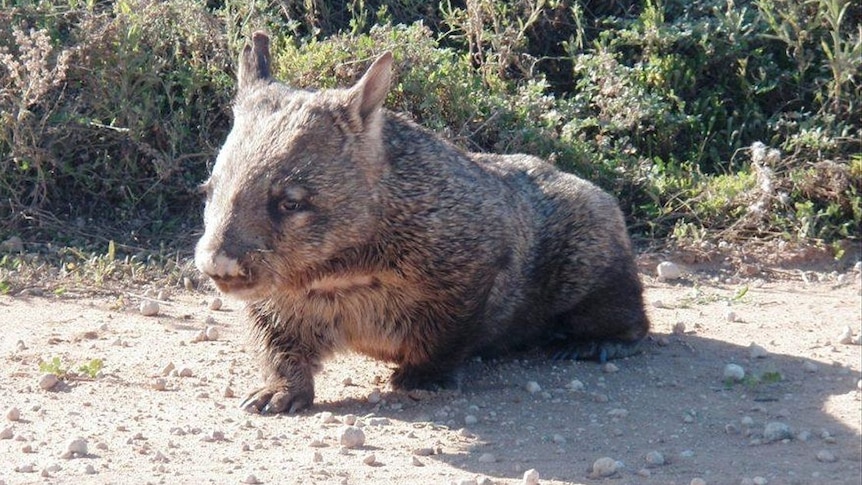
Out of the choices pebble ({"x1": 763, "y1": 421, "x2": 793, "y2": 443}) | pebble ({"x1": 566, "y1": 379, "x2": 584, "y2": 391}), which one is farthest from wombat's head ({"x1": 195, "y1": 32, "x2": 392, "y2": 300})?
pebble ({"x1": 763, "y1": 421, "x2": 793, "y2": 443})

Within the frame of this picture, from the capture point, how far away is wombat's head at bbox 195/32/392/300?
5012mm

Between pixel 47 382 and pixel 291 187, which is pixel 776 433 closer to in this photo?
pixel 291 187

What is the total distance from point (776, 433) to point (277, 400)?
2.03 m

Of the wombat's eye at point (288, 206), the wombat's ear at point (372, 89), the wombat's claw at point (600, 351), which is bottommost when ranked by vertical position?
the wombat's claw at point (600, 351)

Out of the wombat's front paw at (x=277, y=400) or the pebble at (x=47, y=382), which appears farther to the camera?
the pebble at (x=47, y=382)

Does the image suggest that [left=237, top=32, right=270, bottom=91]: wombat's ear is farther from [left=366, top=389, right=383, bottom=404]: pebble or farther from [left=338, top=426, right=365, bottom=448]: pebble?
[left=338, top=426, right=365, bottom=448]: pebble

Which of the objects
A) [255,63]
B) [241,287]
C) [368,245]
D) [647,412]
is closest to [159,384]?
[241,287]

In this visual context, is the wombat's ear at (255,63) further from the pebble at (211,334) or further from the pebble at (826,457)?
the pebble at (826,457)

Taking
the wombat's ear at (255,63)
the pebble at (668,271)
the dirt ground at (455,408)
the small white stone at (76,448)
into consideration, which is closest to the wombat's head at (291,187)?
the wombat's ear at (255,63)

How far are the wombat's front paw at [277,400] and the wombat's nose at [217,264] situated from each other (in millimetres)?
757

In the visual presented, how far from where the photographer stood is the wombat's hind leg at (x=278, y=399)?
5.44 metres

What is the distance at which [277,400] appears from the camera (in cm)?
545

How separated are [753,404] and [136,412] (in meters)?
2.57

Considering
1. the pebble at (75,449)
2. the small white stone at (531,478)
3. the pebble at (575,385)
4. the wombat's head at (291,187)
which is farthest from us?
the pebble at (575,385)
